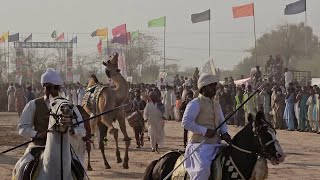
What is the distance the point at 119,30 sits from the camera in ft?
176

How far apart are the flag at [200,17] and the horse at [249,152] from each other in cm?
3745

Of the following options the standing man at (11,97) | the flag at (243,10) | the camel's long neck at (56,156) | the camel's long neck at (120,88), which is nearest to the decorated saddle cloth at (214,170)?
the camel's long neck at (56,156)

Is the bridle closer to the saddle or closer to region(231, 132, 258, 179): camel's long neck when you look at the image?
region(231, 132, 258, 179): camel's long neck

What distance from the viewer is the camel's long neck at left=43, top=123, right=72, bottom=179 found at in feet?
20.9

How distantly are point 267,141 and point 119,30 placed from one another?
154 feet

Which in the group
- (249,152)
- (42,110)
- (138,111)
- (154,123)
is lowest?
(154,123)

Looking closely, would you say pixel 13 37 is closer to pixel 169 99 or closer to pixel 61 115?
pixel 169 99

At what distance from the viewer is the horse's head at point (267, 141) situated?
705 centimetres

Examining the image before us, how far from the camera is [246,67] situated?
82.9 m

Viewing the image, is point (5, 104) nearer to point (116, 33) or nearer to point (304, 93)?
point (116, 33)

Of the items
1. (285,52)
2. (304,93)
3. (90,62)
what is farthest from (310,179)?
(90,62)

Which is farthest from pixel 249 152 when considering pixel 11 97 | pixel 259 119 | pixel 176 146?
pixel 11 97

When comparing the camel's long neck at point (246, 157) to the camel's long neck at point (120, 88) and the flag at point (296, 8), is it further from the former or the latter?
the flag at point (296, 8)

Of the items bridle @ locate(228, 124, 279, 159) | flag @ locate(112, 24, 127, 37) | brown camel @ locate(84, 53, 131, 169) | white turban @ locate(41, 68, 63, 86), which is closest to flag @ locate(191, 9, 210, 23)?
flag @ locate(112, 24, 127, 37)
